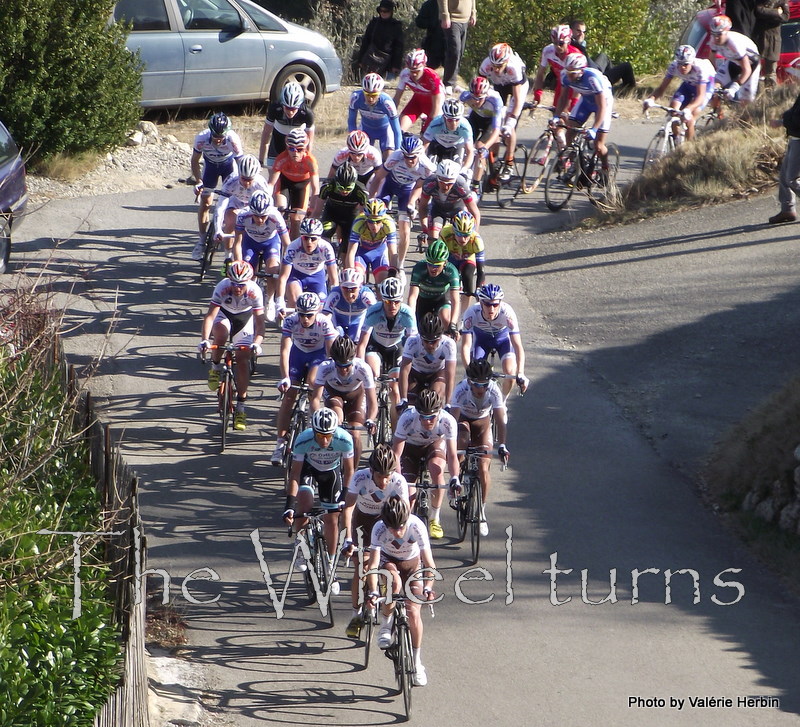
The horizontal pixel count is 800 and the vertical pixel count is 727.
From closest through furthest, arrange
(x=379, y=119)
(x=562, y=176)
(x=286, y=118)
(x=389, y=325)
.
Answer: (x=389, y=325)
(x=286, y=118)
(x=379, y=119)
(x=562, y=176)

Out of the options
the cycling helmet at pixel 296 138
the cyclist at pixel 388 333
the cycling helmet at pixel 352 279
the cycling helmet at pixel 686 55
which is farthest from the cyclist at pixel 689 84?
the cyclist at pixel 388 333

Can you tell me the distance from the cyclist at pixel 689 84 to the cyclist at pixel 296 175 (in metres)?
5.99

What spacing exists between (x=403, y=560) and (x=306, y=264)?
199 inches

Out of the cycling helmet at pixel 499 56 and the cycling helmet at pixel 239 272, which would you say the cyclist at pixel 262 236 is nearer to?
the cycling helmet at pixel 239 272

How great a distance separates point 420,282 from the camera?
40.2ft

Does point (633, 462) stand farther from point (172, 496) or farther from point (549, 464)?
point (172, 496)

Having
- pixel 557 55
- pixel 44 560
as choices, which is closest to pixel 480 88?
pixel 557 55

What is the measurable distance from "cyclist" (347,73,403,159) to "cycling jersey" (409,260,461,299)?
4346mm

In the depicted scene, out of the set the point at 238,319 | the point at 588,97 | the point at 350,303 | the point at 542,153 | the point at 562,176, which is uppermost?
the point at 588,97

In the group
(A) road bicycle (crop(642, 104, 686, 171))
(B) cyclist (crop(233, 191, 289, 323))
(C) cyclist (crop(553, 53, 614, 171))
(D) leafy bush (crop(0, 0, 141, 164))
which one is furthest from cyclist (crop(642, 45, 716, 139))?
(D) leafy bush (crop(0, 0, 141, 164))

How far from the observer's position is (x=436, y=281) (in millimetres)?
12203

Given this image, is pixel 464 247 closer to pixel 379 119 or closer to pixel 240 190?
pixel 240 190

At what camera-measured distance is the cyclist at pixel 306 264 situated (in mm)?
12453

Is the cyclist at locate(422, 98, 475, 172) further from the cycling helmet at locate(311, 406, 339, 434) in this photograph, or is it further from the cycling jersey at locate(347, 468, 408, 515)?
the cycling jersey at locate(347, 468, 408, 515)
